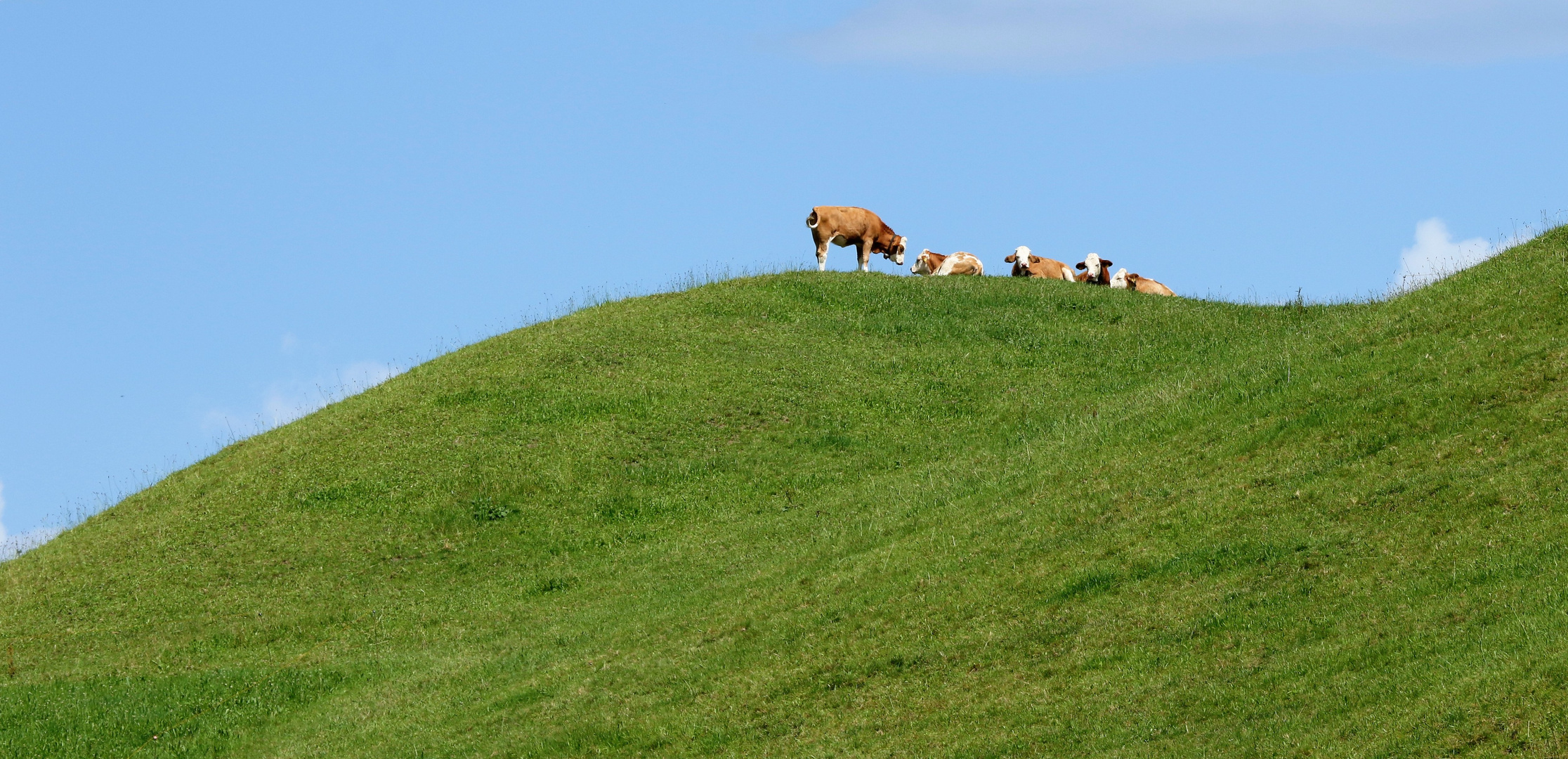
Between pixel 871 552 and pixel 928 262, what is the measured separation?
24.9m

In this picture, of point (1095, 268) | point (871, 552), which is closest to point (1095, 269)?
point (1095, 268)

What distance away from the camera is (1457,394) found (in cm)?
2052

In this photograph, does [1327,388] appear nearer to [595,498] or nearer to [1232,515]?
[1232,515]

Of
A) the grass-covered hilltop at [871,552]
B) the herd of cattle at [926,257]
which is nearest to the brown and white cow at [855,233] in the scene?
the herd of cattle at [926,257]

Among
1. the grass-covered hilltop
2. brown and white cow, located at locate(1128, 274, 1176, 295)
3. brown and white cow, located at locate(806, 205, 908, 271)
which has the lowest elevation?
the grass-covered hilltop

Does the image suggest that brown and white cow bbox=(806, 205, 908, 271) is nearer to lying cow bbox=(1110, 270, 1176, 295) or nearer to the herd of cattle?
the herd of cattle

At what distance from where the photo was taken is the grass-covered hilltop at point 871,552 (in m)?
14.8

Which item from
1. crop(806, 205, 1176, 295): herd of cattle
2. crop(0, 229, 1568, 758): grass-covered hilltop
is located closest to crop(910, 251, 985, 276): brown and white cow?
crop(806, 205, 1176, 295): herd of cattle

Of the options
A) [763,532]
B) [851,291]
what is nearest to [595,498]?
[763,532]

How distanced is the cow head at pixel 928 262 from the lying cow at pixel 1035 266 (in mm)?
2175

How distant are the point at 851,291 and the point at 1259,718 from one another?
27.1 m

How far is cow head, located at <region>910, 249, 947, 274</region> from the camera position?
45781 mm

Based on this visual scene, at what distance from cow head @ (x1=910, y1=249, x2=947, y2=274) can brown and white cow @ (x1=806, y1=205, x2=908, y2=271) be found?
111cm

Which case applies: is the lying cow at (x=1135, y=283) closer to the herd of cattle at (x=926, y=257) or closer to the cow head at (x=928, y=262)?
the herd of cattle at (x=926, y=257)
